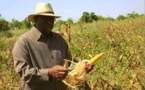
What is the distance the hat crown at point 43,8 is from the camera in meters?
3.16

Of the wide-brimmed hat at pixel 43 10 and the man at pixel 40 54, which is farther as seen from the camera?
the wide-brimmed hat at pixel 43 10

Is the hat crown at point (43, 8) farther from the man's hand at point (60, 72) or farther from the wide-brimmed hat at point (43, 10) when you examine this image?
the man's hand at point (60, 72)

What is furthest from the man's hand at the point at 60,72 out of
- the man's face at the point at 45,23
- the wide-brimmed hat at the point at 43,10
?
the wide-brimmed hat at the point at 43,10

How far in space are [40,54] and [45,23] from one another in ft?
0.90

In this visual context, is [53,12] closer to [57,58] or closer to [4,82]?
[57,58]

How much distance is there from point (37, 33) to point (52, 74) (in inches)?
19.3

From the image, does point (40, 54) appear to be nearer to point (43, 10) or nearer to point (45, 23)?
point (45, 23)

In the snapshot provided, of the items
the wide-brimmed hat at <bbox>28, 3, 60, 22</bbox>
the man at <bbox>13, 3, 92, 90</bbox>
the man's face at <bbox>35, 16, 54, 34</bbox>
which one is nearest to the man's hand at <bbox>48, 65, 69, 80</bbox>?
the man at <bbox>13, 3, 92, 90</bbox>

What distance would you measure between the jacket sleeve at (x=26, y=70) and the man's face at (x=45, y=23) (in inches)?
9.5

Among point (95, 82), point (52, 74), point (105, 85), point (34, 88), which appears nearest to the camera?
point (52, 74)

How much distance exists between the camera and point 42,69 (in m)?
2.94

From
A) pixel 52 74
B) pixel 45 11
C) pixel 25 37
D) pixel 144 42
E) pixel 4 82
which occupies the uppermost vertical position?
pixel 45 11

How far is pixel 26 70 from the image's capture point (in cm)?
290

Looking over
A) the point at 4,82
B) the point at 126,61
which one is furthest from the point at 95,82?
the point at 4,82
